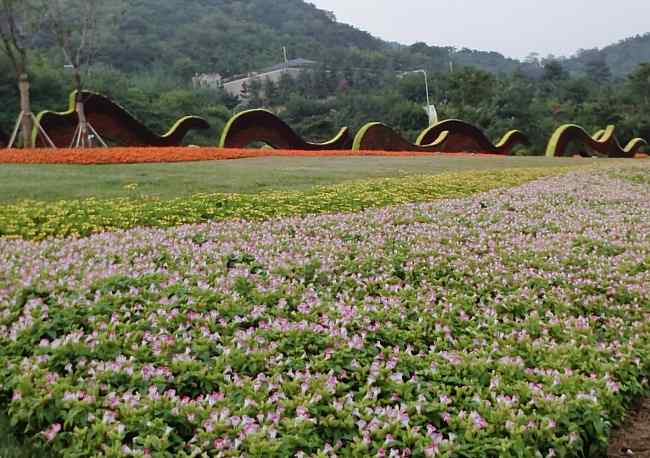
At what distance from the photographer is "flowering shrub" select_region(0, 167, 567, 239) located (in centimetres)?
616

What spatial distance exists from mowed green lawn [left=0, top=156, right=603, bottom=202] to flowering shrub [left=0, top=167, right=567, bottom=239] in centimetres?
96

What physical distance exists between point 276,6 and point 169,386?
8280 cm

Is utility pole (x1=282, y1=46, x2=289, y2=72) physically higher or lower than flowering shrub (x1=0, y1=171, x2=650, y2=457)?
higher

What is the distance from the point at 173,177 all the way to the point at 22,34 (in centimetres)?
931

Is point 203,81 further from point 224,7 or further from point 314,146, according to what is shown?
point 314,146

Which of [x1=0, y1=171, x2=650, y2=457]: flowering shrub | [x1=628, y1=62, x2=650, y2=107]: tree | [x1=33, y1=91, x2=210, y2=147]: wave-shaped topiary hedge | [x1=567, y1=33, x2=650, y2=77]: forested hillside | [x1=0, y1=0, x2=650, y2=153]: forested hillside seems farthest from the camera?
[x1=567, y1=33, x2=650, y2=77]: forested hillside

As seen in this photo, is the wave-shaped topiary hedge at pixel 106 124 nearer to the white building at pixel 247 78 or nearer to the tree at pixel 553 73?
the white building at pixel 247 78

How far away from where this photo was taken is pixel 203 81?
197 ft

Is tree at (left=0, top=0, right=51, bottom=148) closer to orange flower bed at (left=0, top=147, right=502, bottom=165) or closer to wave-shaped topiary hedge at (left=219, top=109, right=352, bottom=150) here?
orange flower bed at (left=0, top=147, right=502, bottom=165)

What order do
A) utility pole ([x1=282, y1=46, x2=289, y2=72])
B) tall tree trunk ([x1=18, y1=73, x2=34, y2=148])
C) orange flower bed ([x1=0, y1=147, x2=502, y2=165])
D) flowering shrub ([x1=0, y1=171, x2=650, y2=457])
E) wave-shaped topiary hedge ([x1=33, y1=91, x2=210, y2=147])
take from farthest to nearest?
utility pole ([x1=282, y1=46, x2=289, y2=72]) < wave-shaped topiary hedge ([x1=33, y1=91, x2=210, y2=147]) < tall tree trunk ([x1=18, y1=73, x2=34, y2=148]) < orange flower bed ([x1=0, y1=147, x2=502, y2=165]) < flowering shrub ([x1=0, y1=171, x2=650, y2=457])

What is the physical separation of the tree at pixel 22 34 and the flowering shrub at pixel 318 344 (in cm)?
1241

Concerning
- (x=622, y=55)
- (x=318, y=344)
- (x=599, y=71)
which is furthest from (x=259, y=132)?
(x=622, y=55)

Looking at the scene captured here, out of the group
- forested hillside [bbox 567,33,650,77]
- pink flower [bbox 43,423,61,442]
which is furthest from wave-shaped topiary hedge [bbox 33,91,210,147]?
forested hillside [bbox 567,33,650,77]

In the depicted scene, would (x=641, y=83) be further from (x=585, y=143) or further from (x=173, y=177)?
(x=173, y=177)
